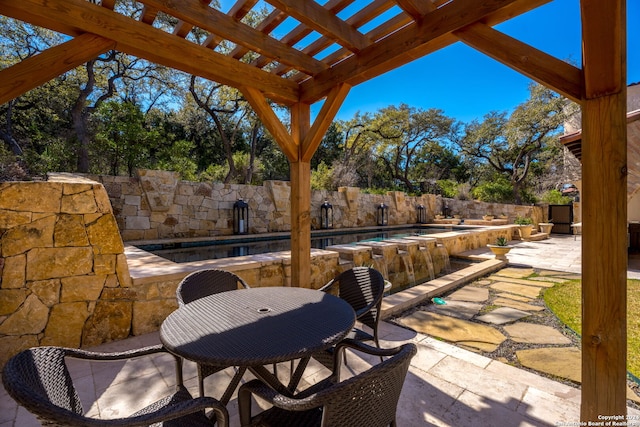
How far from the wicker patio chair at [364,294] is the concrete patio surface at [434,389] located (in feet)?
1.13

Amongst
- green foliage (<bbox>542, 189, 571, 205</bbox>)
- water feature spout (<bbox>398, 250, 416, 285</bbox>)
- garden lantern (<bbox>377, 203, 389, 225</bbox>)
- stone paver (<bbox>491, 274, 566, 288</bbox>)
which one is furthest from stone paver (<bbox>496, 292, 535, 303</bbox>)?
green foliage (<bbox>542, 189, 571, 205</bbox>)

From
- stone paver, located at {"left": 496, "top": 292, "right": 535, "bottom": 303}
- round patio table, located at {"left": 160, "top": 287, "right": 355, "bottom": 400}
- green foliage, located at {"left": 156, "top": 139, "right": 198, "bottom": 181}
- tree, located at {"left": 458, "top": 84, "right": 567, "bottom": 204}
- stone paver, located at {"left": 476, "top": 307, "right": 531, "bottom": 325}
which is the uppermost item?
tree, located at {"left": 458, "top": 84, "right": 567, "bottom": 204}

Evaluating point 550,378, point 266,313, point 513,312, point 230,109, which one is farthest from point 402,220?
point 266,313

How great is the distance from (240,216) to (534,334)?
636 centimetres

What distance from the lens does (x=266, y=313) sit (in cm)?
156

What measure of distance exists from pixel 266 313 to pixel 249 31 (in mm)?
2204

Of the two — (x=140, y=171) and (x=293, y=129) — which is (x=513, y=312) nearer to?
(x=293, y=129)

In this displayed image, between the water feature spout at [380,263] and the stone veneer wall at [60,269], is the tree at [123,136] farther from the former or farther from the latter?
the water feature spout at [380,263]

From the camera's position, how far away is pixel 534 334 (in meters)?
2.70

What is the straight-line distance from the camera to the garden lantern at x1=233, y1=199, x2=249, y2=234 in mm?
7470

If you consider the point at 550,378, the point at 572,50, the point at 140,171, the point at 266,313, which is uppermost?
the point at 572,50

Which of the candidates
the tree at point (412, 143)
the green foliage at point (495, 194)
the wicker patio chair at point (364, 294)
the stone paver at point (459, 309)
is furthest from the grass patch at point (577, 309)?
the tree at point (412, 143)

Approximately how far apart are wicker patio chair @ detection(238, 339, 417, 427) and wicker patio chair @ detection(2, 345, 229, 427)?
0.17 m

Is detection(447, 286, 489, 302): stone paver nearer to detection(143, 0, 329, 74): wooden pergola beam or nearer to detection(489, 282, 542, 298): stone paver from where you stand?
detection(489, 282, 542, 298): stone paver
